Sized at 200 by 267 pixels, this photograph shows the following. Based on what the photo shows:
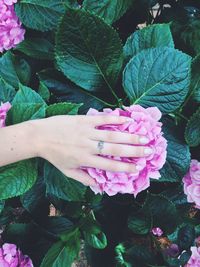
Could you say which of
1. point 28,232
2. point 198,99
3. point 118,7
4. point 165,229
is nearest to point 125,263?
point 165,229

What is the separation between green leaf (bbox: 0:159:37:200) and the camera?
70 centimetres

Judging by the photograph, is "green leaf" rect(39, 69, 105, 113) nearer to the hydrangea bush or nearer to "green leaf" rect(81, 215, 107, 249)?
the hydrangea bush

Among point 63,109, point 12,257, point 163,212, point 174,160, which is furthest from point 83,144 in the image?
point 12,257

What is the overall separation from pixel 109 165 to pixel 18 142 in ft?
0.43

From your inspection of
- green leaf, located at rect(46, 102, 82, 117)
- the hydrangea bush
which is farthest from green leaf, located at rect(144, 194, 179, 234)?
green leaf, located at rect(46, 102, 82, 117)

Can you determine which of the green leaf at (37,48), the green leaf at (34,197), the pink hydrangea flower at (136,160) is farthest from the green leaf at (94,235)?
the green leaf at (37,48)

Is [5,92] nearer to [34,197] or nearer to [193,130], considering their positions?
[34,197]

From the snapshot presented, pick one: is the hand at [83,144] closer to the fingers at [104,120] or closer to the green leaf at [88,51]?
the fingers at [104,120]

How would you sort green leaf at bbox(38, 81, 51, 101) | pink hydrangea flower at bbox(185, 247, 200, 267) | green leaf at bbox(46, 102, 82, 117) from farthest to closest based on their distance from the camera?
pink hydrangea flower at bbox(185, 247, 200, 267) < green leaf at bbox(38, 81, 51, 101) < green leaf at bbox(46, 102, 82, 117)

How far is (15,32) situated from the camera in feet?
2.92

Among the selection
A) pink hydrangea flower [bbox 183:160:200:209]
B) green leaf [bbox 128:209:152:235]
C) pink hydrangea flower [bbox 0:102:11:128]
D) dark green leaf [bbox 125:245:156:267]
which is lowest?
dark green leaf [bbox 125:245:156:267]

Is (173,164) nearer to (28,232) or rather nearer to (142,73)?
(142,73)

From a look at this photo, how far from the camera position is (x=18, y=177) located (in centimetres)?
71

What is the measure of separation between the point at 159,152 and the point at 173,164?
0.14 meters
